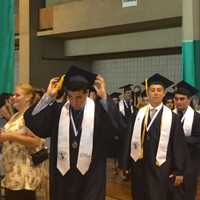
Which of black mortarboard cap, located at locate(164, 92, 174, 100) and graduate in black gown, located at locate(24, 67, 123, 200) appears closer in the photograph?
graduate in black gown, located at locate(24, 67, 123, 200)

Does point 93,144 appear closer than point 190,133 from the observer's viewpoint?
Yes

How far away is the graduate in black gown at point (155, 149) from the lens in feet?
17.3

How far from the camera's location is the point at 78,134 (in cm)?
427

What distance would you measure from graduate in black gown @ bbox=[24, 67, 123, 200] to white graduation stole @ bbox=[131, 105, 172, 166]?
1069 mm

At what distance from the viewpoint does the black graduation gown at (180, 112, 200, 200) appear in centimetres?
604

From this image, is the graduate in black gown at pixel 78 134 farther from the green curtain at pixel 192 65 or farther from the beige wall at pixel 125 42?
Result: the beige wall at pixel 125 42

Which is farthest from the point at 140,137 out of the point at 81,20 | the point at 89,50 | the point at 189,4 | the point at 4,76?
the point at 89,50

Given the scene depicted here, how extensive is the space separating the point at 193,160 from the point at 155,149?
1137 mm

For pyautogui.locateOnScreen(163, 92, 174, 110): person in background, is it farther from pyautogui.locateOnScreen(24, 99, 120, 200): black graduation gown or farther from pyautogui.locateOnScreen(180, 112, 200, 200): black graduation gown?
pyautogui.locateOnScreen(24, 99, 120, 200): black graduation gown

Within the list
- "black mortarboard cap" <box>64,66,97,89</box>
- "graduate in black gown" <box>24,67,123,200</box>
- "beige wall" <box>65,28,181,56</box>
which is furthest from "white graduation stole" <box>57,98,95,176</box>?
"beige wall" <box>65,28,181,56</box>

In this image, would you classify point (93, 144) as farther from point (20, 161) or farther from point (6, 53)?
point (6, 53)

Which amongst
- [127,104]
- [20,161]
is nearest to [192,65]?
[127,104]

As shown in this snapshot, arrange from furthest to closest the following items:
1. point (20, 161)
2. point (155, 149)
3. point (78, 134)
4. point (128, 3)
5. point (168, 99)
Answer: point (128, 3) < point (168, 99) < point (155, 149) < point (20, 161) < point (78, 134)

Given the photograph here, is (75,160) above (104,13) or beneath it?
beneath
